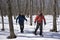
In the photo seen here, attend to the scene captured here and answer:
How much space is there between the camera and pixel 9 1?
11.3 m

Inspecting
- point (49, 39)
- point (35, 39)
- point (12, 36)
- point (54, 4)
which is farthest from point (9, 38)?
point (54, 4)

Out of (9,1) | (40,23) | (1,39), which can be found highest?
(9,1)

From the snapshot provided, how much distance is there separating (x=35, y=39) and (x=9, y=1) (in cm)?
265

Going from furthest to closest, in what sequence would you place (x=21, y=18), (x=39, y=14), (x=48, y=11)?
(x=48, y=11), (x=21, y=18), (x=39, y=14)

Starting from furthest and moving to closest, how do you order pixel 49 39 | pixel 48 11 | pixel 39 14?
pixel 48 11 → pixel 39 14 → pixel 49 39

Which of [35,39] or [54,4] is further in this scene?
[54,4]

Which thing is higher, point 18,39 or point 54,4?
point 54,4

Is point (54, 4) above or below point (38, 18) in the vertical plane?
above

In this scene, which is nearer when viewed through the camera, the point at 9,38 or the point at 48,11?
the point at 9,38

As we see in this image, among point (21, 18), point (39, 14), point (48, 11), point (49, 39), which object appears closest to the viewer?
point (49, 39)

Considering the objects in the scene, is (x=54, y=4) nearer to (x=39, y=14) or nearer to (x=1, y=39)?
(x=39, y=14)

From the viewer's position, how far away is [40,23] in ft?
39.5

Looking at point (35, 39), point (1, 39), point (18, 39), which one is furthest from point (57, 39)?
point (1, 39)

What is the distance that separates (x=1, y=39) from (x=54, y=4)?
5.19 meters
